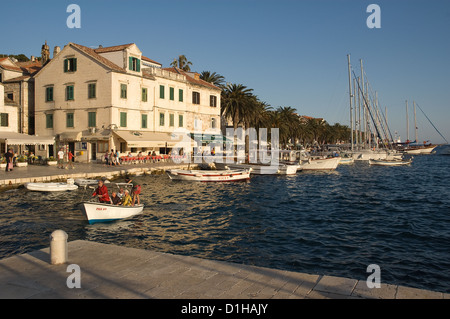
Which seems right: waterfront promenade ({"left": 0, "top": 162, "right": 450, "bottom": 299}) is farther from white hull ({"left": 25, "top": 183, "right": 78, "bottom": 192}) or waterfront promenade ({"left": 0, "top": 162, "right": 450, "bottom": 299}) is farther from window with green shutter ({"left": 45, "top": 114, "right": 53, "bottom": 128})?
window with green shutter ({"left": 45, "top": 114, "right": 53, "bottom": 128})

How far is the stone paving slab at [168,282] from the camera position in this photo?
656 cm

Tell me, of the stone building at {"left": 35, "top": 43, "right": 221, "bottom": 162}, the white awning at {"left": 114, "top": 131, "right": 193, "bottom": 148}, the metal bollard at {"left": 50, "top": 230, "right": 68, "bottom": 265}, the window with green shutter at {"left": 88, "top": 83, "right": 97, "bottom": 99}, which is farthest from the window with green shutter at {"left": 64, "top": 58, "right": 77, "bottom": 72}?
the metal bollard at {"left": 50, "top": 230, "right": 68, "bottom": 265}

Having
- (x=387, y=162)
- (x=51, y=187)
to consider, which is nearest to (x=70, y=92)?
(x=51, y=187)

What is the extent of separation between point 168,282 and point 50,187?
1946cm

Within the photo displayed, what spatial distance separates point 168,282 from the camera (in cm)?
721

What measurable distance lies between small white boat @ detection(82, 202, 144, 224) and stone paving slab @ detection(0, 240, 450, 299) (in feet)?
22.0

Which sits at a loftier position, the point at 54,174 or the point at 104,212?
the point at 54,174

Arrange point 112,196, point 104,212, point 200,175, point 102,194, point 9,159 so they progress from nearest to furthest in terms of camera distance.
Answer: point 104,212, point 102,194, point 112,196, point 9,159, point 200,175

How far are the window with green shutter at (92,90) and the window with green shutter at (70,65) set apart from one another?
9.50ft

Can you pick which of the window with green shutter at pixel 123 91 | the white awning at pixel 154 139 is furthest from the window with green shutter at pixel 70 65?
the white awning at pixel 154 139

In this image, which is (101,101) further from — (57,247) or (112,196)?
(57,247)

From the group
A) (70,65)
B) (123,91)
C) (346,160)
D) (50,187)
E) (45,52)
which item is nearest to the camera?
(50,187)
